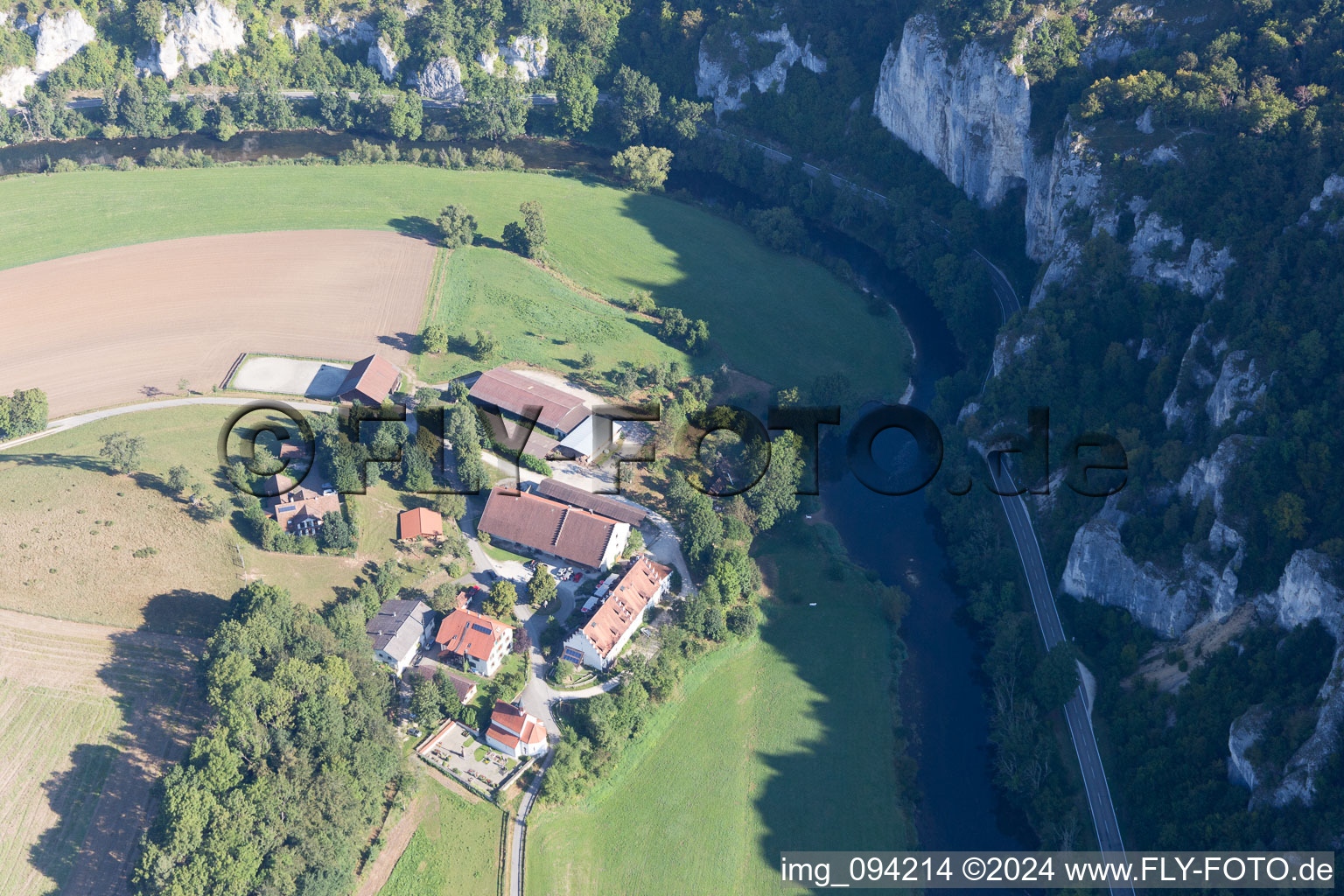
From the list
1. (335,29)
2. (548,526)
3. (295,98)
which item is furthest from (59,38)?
(548,526)

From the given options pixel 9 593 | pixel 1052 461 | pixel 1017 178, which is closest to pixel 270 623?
pixel 9 593

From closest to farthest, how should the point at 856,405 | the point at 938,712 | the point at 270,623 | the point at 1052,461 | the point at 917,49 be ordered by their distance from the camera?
the point at 270,623 < the point at 938,712 < the point at 1052,461 < the point at 856,405 < the point at 917,49

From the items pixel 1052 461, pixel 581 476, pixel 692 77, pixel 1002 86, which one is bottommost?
pixel 581 476

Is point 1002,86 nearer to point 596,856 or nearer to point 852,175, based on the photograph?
point 852,175

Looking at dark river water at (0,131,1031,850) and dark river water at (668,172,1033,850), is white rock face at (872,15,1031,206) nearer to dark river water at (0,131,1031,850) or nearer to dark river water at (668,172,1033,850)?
dark river water at (0,131,1031,850)

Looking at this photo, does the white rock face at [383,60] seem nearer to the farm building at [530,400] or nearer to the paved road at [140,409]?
the farm building at [530,400]

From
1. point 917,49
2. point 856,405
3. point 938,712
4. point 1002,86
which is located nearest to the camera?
point 938,712
